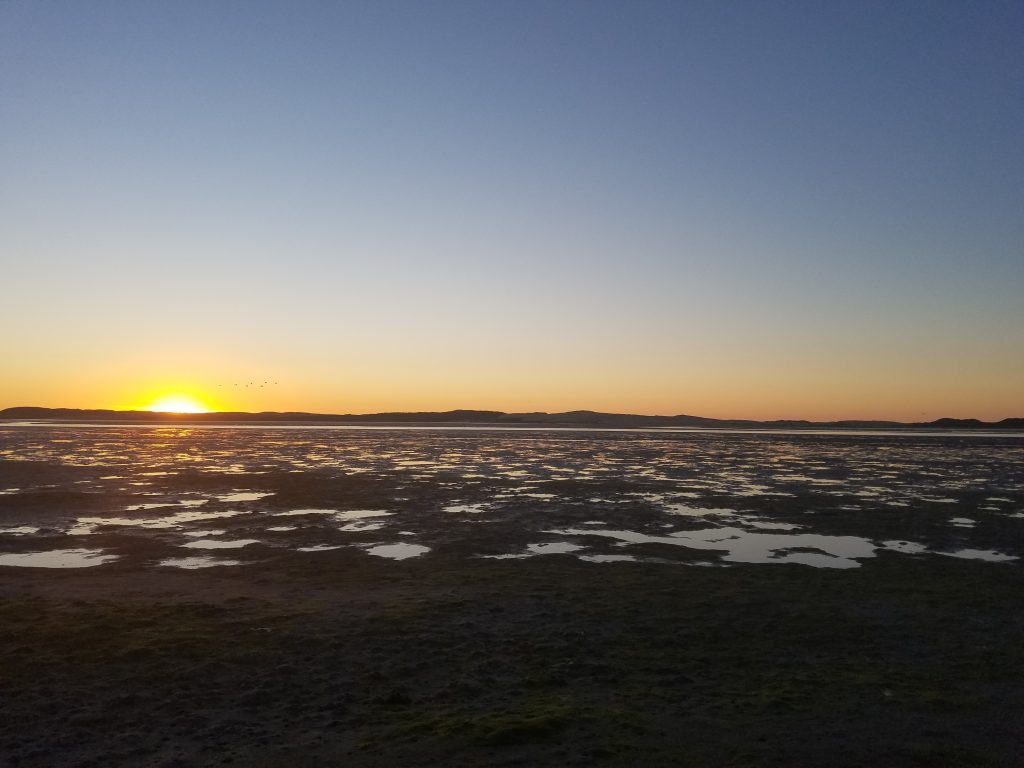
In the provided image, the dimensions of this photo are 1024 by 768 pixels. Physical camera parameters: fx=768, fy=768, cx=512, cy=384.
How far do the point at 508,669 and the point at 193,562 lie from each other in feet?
26.2

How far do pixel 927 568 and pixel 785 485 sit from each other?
15054 mm

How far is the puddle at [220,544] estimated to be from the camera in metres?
15.3

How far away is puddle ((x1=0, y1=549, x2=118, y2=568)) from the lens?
13.5 m

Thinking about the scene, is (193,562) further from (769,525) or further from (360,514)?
(769,525)

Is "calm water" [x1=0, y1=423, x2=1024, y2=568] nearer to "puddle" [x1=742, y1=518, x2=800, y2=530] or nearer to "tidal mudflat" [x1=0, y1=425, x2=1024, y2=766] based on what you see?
"puddle" [x1=742, y1=518, x2=800, y2=530]

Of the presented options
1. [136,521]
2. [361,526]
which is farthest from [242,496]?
[361,526]

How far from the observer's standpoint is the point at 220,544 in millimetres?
15633

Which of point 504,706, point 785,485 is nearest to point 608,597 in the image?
point 504,706

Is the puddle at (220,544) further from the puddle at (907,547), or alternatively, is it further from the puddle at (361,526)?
the puddle at (907,547)

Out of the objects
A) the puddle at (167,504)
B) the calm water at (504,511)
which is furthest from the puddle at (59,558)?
the puddle at (167,504)

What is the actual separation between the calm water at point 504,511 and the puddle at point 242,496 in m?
0.06

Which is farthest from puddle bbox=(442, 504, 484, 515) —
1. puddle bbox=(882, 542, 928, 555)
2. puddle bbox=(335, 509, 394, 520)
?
puddle bbox=(882, 542, 928, 555)

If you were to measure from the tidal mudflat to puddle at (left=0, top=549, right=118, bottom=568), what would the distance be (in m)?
0.10

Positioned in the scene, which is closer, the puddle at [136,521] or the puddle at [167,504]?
the puddle at [136,521]
